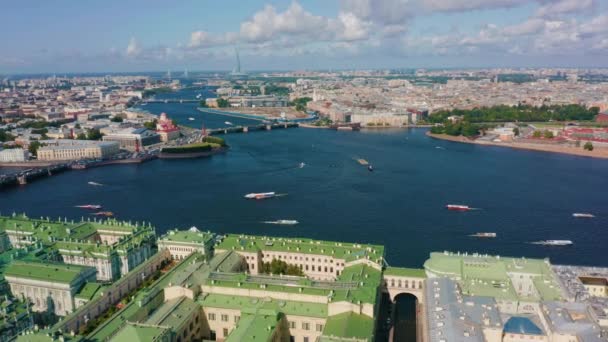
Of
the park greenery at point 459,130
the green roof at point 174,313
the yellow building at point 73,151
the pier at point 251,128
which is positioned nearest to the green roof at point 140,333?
the green roof at point 174,313

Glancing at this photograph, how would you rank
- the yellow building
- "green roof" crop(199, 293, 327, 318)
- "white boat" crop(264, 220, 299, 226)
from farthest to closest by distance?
the yellow building
"white boat" crop(264, 220, 299, 226)
"green roof" crop(199, 293, 327, 318)

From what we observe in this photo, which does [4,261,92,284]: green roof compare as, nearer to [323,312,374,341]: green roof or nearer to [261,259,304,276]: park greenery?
[261,259,304,276]: park greenery

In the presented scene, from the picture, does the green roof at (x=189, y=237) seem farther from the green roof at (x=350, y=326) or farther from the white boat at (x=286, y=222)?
the green roof at (x=350, y=326)

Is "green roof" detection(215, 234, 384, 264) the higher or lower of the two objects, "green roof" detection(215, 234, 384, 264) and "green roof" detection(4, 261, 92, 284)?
the lower

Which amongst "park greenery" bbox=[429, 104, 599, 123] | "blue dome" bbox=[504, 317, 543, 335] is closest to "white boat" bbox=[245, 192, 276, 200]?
"blue dome" bbox=[504, 317, 543, 335]

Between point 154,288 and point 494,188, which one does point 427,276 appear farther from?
point 494,188

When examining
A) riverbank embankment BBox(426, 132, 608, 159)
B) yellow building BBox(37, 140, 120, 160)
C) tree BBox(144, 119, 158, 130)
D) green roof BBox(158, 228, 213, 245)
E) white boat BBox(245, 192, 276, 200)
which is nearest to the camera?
green roof BBox(158, 228, 213, 245)
